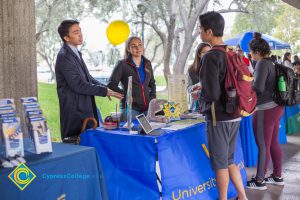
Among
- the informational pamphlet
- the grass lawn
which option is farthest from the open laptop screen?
the grass lawn

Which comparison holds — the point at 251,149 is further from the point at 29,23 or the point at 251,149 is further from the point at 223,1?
the point at 223,1

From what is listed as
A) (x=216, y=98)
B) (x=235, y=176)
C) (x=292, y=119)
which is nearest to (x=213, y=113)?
(x=216, y=98)

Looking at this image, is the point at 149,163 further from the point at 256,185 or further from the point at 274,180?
the point at 274,180

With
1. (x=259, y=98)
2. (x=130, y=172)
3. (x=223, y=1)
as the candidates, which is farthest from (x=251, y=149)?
(x=223, y=1)

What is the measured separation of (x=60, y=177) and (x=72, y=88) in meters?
1.00

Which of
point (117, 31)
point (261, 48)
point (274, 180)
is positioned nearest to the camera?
point (261, 48)

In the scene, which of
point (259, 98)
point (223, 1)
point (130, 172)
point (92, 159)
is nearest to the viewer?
point (92, 159)

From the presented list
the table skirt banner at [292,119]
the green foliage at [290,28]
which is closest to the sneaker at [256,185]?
the table skirt banner at [292,119]

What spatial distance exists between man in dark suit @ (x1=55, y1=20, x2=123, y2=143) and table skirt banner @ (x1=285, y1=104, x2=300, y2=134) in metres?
4.59

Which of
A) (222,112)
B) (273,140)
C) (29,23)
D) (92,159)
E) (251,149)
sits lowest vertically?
(251,149)

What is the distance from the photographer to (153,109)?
9.21 ft

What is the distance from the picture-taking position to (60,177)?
1641 mm

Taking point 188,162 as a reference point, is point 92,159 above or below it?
above

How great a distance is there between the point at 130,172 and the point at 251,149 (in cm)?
230
